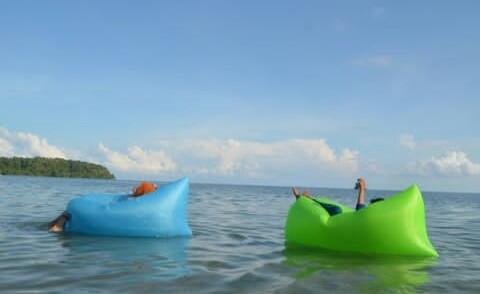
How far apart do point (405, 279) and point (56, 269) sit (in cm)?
452

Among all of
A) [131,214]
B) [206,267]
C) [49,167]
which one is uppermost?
[49,167]

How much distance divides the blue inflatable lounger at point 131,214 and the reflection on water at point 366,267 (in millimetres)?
2267

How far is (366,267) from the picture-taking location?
7398 millimetres

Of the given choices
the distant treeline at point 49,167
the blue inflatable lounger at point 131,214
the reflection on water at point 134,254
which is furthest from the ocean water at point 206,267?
the distant treeline at point 49,167

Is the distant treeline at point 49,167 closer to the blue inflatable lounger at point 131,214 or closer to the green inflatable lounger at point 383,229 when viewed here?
the blue inflatable lounger at point 131,214

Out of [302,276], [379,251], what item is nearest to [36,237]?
[302,276]

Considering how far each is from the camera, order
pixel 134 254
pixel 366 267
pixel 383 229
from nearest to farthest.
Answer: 1. pixel 366 267
2. pixel 134 254
3. pixel 383 229

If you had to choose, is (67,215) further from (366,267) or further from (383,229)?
(383,229)

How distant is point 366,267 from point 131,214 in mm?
4244

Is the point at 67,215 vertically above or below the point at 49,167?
below

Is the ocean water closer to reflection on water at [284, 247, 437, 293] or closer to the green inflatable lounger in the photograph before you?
reflection on water at [284, 247, 437, 293]

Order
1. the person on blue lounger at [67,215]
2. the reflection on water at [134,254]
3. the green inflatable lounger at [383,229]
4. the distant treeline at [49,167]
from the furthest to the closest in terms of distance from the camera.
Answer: the distant treeline at [49,167] < the person on blue lounger at [67,215] < the green inflatable lounger at [383,229] < the reflection on water at [134,254]

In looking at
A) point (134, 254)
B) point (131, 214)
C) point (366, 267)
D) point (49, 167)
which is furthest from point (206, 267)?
point (49, 167)

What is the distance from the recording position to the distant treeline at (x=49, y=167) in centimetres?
10012
